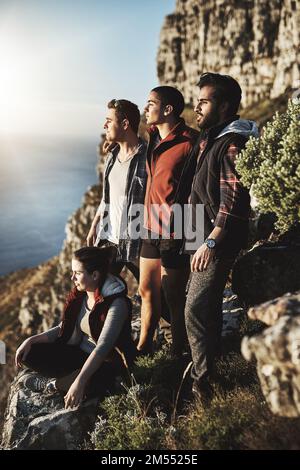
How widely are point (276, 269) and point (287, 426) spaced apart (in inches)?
115

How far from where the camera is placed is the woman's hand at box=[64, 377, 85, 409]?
468cm

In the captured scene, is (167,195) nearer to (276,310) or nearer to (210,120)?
(210,120)

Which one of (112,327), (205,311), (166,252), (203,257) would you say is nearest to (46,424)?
(112,327)

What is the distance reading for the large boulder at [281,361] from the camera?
3270mm

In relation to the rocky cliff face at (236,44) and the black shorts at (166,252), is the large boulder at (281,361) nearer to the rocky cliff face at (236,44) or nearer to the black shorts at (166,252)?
the black shorts at (166,252)

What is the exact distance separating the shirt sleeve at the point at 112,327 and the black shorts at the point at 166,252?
854 mm

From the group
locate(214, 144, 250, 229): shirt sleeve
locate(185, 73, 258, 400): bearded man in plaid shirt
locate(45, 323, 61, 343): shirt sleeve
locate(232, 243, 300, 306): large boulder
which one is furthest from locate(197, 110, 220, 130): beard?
locate(45, 323, 61, 343): shirt sleeve

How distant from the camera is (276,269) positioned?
20.0ft

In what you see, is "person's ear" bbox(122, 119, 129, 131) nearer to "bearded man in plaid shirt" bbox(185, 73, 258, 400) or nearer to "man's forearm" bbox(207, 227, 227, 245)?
"bearded man in plaid shirt" bbox(185, 73, 258, 400)

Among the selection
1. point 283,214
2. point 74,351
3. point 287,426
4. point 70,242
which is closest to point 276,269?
point 283,214

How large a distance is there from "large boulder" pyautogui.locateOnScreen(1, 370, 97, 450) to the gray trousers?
5.49 ft

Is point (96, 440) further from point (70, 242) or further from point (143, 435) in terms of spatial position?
point (70, 242)

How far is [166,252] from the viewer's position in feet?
18.2

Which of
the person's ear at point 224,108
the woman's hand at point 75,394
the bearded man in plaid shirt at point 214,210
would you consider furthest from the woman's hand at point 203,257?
the woman's hand at point 75,394
